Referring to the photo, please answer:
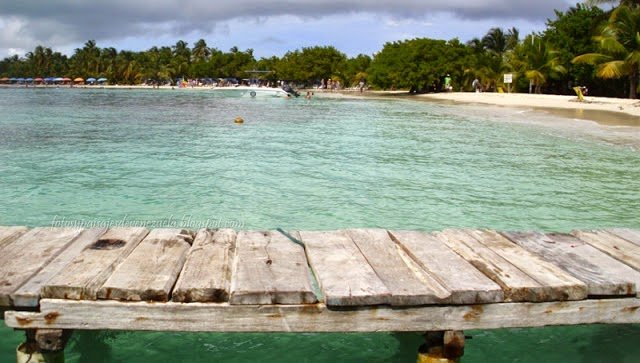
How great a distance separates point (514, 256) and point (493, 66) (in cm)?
6316

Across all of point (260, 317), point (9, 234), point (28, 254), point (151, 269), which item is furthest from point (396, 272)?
point (9, 234)

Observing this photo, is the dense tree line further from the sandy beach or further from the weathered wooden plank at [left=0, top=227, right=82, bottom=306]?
the weathered wooden plank at [left=0, top=227, right=82, bottom=306]

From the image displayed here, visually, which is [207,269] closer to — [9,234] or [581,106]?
[9,234]

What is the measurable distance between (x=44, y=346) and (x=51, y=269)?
1.53 feet

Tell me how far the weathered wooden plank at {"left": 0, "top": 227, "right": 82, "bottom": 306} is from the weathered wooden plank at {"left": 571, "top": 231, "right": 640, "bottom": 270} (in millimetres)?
3709

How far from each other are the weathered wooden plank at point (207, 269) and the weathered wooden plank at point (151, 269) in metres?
0.06

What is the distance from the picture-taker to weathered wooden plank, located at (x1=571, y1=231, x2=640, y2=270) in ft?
12.8

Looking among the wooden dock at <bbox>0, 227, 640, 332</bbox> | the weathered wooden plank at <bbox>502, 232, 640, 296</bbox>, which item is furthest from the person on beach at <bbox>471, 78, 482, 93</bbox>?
the wooden dock at <bbox>0, 227, 640, 332</bbox>

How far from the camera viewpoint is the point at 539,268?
3.59m

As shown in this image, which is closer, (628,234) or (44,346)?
(44,346)

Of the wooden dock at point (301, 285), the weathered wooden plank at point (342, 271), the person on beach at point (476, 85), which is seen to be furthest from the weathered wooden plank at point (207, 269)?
the person on beach at point (476, 85)

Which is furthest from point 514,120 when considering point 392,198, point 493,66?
point 493,66

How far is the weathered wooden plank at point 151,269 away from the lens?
10.1ft

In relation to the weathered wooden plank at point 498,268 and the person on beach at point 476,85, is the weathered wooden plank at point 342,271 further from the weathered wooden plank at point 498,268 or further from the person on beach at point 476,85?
the person on beach at point 476,85
